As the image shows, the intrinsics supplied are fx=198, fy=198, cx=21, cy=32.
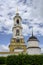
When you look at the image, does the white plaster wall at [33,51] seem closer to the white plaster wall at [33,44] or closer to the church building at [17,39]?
the white plaster wall at [33,44]

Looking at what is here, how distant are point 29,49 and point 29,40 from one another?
2925 millimetres

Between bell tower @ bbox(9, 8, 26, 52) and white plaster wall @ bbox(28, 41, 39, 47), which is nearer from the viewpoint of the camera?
white plaster wall @ bbox(28, 41, 39, 47)

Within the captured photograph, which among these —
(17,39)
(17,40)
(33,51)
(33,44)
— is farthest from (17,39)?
(33,51)

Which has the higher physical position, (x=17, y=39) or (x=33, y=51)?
(x=17, y=39)

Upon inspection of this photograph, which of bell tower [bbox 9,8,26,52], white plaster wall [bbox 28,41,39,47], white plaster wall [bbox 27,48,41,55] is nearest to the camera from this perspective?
white plaster wall [bbox 27,48,41,55]

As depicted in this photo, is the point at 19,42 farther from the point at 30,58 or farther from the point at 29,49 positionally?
the point at 30,58

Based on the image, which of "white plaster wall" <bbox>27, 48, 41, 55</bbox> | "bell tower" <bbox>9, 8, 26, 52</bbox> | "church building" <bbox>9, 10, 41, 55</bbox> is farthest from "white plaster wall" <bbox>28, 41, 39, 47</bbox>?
"bell tower" <bbox>9, 8, 26, 52</bbox>

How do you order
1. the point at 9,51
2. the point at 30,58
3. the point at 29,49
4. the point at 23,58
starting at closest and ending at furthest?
the point at 23,58, the point at 30,58, the point at 29,49, the point at 9,51

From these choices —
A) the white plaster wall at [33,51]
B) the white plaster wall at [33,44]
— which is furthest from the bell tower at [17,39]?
the white plaster wall at [33,51]

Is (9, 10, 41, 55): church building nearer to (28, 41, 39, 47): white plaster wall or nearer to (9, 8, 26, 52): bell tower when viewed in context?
(9, 8, 26, 52): bell tower

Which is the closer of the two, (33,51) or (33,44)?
(33,51)

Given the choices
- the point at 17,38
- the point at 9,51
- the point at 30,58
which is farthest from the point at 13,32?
the point at 30,58

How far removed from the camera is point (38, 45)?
58312mm

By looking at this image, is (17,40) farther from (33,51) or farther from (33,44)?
(33,51)
